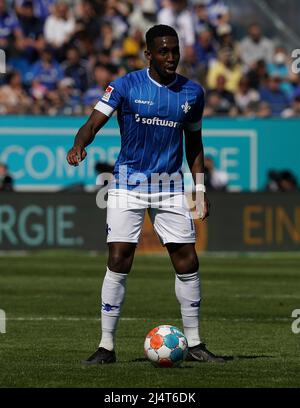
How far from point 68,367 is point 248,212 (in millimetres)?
14625

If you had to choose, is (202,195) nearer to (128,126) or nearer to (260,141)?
(128,126)

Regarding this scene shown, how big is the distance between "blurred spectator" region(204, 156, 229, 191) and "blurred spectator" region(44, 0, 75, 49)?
425 centimetres

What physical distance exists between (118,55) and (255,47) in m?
3.49

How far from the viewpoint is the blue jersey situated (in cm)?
933

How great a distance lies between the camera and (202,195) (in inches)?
380

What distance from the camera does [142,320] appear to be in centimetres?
1280

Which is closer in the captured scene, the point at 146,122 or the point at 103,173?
the point at 146,122

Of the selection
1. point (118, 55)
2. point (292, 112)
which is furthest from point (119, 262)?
point (118, 55)

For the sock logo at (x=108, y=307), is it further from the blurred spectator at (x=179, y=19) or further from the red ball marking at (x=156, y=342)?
the blurred spectator at (x=179, y=19)

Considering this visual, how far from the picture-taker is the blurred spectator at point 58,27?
85.5ft

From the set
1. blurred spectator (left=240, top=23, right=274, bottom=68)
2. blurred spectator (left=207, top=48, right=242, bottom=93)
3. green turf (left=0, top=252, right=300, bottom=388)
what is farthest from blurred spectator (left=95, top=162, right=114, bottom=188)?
blurred spectator (left=240, top=23, right=274, bottom=68)

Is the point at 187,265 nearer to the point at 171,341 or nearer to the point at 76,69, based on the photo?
the point at 171,341
